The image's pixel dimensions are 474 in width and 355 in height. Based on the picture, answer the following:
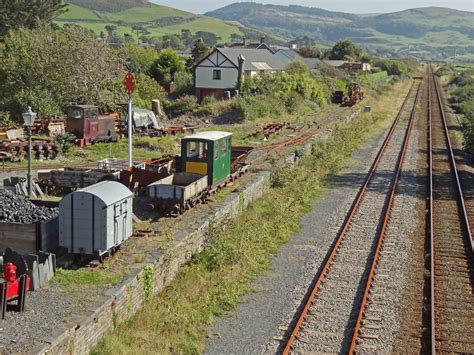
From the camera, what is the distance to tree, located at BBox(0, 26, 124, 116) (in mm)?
36625

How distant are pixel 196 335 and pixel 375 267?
5641 mm

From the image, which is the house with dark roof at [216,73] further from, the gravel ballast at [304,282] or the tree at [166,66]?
the gravel ballast at [304,282]

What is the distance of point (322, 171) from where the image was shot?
28.1 metres

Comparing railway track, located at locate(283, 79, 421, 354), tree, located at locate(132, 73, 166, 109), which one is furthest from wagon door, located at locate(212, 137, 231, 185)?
tree, located at locate(132, 73, 166, 109)

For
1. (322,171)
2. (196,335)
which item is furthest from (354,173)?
(196,335)

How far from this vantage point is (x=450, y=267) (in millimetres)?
15969

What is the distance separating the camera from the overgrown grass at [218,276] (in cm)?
1128

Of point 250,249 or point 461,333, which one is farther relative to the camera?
point 250,249

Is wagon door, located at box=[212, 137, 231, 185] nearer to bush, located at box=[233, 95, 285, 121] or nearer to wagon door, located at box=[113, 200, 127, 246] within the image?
wagon door, located at box=[113, 200, 127, 246]

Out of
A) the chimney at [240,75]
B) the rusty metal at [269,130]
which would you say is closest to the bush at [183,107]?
the chimney at [240,75]

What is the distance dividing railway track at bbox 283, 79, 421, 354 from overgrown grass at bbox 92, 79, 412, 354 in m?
1.56

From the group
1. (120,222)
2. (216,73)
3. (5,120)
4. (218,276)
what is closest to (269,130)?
(5,120)

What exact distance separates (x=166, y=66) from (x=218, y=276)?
162ft

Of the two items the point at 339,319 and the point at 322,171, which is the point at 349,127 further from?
the point at 339,319
